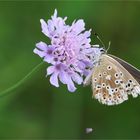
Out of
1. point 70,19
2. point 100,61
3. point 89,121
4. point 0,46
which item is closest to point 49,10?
point 70,19

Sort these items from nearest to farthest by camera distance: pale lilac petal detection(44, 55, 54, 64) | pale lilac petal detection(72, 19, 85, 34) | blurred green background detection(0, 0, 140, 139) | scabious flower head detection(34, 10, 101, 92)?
pale lilac petal detection(44, 55, 54, 64)
scabious flower head detection(34, 10, 101, 92)
pale lilac petal detection(72, 19, 85, 34)
blurred green background detection(0, 0, 140, 139)

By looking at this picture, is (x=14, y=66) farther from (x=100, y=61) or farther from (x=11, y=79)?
(x=100, y=61)

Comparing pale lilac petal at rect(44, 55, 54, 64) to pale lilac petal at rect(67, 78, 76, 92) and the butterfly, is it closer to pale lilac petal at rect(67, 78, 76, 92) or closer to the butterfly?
pale lilac petal at rect(67, 78, 76, 92)

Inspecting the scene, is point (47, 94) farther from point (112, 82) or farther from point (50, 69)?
point (50, 69)

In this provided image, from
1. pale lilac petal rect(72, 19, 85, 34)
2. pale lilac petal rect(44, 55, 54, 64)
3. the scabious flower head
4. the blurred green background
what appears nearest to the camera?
pale lilac petal rect(44, 55, 54, 64)

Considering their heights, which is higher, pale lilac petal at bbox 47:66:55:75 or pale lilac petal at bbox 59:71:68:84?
pale lilac petal at bbox 47:66:55:75

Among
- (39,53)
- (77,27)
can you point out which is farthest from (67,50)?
(39,53)

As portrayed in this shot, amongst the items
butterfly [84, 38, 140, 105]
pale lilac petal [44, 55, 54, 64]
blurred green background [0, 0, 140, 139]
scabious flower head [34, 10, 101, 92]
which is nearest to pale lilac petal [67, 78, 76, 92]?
→ scabious flower head [34, 10, 101, 92]

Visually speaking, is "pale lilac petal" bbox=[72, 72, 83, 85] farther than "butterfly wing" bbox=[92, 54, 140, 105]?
No
